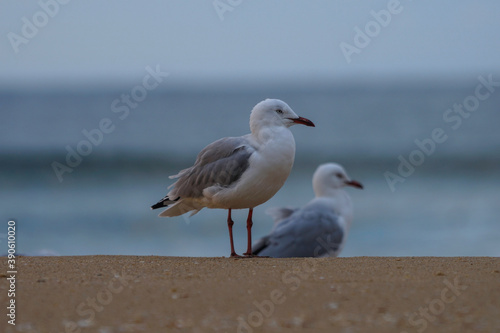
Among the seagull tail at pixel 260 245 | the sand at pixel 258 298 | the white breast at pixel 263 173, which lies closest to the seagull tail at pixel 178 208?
the white breast at pixel 263 173

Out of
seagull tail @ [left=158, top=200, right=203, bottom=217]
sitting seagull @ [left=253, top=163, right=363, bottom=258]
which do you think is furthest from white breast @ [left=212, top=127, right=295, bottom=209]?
sitting seagull @ [left=253, top=163, right=363, bottom=258]

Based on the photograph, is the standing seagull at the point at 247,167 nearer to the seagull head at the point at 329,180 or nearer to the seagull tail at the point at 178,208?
the seagull tail at the point at 178,208

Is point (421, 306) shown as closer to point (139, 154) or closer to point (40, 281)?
point (40, 281)

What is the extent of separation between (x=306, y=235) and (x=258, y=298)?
14.5 ft

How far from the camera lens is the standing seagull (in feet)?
18.1

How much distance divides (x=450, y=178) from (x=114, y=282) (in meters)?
16.2

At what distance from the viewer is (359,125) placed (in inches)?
1319

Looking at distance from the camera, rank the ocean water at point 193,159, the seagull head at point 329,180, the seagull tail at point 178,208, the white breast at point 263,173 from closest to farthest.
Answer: the white breast at point 263,173
the seagull tail at point 178,208
the seagull head at point 329,180
the ocean water at point 193,159

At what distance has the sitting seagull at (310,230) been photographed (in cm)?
766

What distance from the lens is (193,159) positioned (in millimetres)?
23797

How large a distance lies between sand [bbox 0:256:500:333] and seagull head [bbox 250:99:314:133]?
1520mm

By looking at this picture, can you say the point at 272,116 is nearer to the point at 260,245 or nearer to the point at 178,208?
the point at 178,208

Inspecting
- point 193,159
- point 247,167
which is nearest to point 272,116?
point 247,167

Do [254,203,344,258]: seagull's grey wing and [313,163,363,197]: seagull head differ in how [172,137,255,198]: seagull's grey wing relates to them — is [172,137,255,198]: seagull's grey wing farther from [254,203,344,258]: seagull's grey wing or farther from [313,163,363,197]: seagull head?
[313,163,363,197]: seagull head
